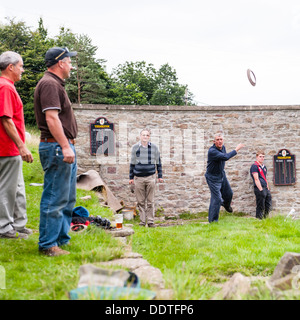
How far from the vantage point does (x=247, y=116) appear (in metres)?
11.0

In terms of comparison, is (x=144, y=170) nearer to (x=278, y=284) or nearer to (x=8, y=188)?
(x=8, y=188)

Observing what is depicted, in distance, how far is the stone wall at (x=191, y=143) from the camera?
10.4m

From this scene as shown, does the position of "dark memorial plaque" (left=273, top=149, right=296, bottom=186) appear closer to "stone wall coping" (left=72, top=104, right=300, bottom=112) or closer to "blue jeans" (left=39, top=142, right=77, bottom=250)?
"stone wall coping" (left=72, top=104, right=300, bottom=112)

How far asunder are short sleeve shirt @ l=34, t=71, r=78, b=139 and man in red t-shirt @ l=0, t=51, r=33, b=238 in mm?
496

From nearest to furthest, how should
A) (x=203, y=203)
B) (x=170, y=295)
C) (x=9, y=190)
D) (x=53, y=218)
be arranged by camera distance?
(x=170, y=295)
(x=53, y=218)
(x=9, y=190)
(x=203, y=203)

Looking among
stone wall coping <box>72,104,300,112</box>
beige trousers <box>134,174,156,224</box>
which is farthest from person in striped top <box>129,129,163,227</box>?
stone wall coping <box>72,104,300,112</box>

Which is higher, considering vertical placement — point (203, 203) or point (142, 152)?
point (142, 152)

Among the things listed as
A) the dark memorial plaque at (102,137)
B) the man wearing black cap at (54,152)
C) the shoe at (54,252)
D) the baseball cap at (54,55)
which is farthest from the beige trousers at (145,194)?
the baseball cap at (54,55)

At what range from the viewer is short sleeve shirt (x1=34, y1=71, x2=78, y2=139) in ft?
11.3

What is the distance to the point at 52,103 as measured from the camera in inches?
134

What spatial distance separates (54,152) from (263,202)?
7.80 metres

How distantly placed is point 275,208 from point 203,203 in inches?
89.6
